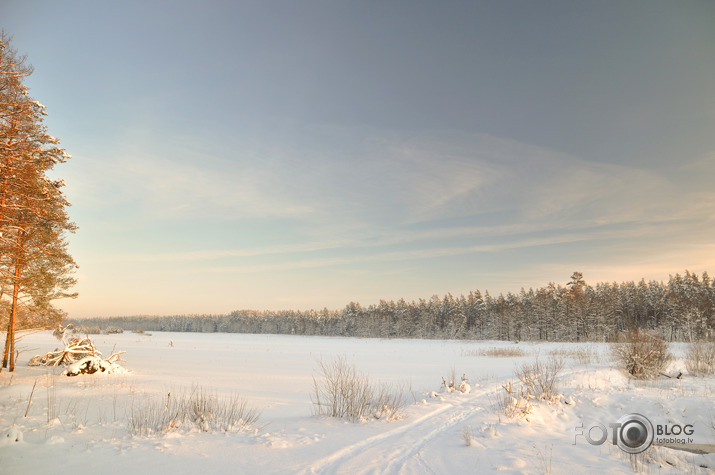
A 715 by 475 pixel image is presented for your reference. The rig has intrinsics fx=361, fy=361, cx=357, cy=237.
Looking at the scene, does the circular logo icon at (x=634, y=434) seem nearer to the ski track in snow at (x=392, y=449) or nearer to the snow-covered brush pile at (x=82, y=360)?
the ski track in snow at (x=392, y=449)

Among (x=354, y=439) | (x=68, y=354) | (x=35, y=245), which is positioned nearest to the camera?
(x=354, y=439)

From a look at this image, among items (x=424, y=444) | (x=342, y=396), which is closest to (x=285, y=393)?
(x=342, y=396)

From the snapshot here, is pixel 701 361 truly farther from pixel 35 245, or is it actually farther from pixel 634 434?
pixel 35 245

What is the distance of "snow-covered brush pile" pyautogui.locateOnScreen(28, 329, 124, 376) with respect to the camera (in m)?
16.9

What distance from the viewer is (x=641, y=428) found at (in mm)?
8992

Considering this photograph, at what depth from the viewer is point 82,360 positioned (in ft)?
56.0

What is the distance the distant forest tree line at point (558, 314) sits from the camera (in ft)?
198

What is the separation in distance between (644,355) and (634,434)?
10.8 meters

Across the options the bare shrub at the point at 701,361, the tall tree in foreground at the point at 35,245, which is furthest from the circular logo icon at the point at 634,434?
the tall tree in foreground at the point at 35,245

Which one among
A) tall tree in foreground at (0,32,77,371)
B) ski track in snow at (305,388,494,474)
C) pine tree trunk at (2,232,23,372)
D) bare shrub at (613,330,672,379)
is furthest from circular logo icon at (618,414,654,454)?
pine tree trunk at (2,232,23,372)

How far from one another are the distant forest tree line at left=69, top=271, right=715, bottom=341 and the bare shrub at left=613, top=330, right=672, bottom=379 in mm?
31827

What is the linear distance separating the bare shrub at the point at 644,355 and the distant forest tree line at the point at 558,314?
31.8 metres

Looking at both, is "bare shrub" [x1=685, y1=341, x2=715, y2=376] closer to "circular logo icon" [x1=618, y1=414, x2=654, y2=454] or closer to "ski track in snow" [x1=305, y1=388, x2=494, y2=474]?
"circular logo icon" [x1=618, y1=414, x2=654, y2=454]

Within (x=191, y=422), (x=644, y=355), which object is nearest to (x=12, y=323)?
(x=191, y=422)
